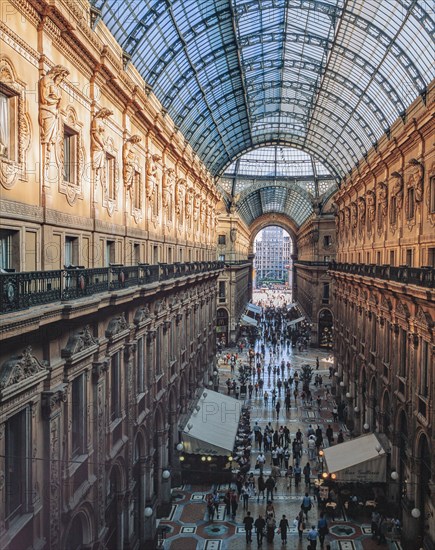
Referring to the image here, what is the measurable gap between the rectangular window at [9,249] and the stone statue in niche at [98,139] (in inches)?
212

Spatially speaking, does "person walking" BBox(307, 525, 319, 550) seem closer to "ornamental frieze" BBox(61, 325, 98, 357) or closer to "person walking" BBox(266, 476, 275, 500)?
"person walking" BBox(266, 476, 275, 500)

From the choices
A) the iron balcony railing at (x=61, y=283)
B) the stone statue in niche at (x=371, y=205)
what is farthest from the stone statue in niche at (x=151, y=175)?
the stone statue in niche at (x=371, y=205)

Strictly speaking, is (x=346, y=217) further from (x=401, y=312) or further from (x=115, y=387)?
(x=115, y=387)

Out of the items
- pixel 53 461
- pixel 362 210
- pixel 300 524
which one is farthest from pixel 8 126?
pixel 362 210

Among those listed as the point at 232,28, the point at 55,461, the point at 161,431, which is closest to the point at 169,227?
the point at 161,431

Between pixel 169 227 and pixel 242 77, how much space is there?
1807cm

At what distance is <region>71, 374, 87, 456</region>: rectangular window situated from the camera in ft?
46.2

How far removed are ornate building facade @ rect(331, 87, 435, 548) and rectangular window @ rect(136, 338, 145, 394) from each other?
1070cm

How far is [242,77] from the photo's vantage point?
138 feet

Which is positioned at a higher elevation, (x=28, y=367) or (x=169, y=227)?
(x=169, y=227)

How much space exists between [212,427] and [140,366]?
8.43 metres

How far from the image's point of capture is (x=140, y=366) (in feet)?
71.1

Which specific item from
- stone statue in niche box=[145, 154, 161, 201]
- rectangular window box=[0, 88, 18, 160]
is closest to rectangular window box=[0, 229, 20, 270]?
rectangular window box=[0, 88, 18, 160]

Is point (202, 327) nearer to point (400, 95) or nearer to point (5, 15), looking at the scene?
point (400, 95)
